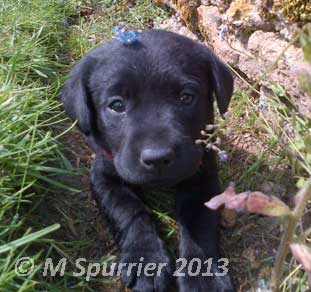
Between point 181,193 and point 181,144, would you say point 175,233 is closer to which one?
point 181,193

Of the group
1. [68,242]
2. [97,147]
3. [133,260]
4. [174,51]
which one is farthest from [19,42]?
[133,260]

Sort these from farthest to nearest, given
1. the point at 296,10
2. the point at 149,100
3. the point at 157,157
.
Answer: the point at 296,10
the point at 149,100
the point at 157,157

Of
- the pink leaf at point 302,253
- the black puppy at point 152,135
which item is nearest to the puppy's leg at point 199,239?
the black puppy at point 152,135

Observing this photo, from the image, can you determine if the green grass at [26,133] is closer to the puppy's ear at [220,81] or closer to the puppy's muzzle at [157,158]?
the puppy's muzzle at [157,158]

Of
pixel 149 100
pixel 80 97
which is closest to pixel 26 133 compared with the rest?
pixel 80 97

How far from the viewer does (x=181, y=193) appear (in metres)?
2.51

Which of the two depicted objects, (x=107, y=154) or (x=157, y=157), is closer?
(x=157, y=157)

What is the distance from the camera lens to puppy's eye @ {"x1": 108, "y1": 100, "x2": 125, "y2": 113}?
2.36 m

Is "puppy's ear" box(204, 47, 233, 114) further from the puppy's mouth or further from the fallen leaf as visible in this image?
the fallen leaf

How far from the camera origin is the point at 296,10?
2674 mm
